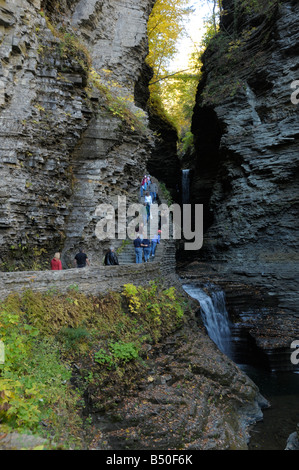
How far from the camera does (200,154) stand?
25.7m

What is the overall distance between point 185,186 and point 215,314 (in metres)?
17.0

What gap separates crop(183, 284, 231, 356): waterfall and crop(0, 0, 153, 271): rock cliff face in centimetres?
500

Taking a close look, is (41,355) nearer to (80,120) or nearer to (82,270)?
(82,270)

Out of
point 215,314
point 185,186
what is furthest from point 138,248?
point 185,186

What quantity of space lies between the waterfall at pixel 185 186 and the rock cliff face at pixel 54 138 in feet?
41.0

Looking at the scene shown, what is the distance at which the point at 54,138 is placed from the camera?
11.8m

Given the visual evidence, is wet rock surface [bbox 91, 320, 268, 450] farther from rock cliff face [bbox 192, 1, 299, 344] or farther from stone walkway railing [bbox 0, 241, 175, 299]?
rock cliff face [bbox 192, 1, 299, 344]

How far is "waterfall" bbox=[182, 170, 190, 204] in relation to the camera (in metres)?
28.3

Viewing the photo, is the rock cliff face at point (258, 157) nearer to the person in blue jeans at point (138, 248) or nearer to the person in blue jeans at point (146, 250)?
the person in blue jeans at point (146, 250)

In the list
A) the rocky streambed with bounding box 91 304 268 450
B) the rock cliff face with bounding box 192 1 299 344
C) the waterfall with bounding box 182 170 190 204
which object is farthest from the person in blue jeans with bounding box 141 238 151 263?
the waterfall with bounding box 182 170 190 204

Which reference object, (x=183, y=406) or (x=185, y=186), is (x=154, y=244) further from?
(x=185, y=186)

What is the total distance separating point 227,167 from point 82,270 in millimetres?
14777

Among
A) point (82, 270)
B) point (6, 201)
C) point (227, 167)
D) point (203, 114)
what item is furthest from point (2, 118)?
point (203, 114)

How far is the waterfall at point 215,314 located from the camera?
13172 millimetres
